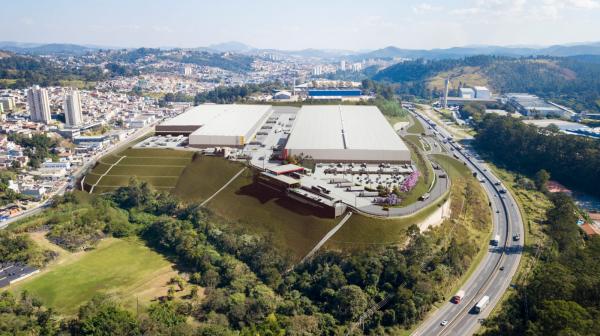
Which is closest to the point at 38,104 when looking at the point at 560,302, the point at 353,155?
the point at 353,155

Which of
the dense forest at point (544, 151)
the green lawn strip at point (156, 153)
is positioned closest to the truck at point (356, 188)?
the green lawn strip at point (156, 153)

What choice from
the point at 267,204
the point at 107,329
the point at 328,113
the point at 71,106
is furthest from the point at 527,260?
the point at 71,106

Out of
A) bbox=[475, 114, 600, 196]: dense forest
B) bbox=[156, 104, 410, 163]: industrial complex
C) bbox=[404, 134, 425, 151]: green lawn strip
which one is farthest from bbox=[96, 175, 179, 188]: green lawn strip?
bbox=[475, 114, 600, 196]: dense forest

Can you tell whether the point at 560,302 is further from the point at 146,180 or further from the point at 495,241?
the point at 146,180

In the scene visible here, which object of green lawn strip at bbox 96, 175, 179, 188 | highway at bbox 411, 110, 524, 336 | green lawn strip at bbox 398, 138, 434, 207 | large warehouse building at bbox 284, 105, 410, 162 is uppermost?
large warehouse building at bbox 284, 105, 410, 162

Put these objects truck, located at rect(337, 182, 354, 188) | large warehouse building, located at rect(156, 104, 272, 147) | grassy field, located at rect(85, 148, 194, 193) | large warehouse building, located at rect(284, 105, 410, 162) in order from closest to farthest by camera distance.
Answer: truck, located at rect(337, 182, 354, 188)
large warehouse building, located at rect(284, 105, 410, 162)
grassy field, located at rect(85, 148, 194, 193)
large warehouse building, located at rect(156, 104, 272, 147)

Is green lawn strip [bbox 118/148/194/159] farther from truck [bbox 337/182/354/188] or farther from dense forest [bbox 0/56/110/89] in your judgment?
dense forest [bbox 0/56/110/89]
